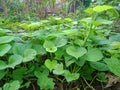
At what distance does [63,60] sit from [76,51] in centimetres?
11

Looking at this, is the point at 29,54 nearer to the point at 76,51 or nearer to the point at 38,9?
the point at 76,51

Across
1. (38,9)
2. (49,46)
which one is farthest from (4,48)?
(38,9)

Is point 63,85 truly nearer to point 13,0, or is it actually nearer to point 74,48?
point 74,48

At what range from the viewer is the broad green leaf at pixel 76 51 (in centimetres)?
101

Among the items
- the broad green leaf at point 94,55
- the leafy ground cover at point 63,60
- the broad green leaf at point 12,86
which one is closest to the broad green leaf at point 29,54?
the leafy ground cover at point 63,60

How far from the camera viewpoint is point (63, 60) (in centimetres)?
112

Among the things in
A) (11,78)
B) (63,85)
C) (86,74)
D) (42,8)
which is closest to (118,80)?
(86,74)

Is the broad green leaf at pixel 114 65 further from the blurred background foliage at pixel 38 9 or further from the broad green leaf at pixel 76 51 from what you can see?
the blurred background foliage at pixel 38 9

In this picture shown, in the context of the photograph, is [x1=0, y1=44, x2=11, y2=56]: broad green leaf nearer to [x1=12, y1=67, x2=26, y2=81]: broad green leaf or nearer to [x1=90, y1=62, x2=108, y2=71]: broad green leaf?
[x1=12, y1=67, x2=26, y2=81]: broad green leaf

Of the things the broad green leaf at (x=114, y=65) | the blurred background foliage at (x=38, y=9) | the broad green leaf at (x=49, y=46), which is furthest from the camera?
the blurred background foliage at (x=38, y=9)

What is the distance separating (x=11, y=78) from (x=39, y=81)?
14 cm

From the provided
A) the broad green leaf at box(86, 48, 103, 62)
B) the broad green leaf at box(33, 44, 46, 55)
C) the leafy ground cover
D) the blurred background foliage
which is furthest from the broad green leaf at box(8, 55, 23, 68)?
the blurred background foliage

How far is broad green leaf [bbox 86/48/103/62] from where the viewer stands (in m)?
1.02

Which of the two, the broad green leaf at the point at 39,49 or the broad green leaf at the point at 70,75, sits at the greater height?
the broad green leaf at the point at 39,49
